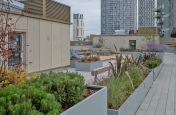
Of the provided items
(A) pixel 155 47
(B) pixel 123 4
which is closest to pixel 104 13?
(B) pixel 123 4

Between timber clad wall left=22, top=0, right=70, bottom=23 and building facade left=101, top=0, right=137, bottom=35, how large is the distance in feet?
233

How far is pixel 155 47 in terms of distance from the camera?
25.7m

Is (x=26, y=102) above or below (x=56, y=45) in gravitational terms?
below

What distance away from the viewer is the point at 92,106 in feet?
13.6

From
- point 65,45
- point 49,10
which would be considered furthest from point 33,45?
point 65,45

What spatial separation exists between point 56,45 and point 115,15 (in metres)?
75.9

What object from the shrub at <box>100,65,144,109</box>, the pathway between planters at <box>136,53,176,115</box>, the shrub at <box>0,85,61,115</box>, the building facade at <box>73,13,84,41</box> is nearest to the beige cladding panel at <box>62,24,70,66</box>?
the pathway between planters at <box>136,53,176,115</box>

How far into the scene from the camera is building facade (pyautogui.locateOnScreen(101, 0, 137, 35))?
8954 cm

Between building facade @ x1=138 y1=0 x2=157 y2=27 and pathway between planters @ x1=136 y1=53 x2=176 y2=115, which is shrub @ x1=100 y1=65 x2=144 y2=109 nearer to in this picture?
pathway between planters @ x1=136 y1=53 x2=176 y2=115

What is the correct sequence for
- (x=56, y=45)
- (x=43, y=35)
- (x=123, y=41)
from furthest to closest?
(x=123, y=41) → (x=56, y=45) → (x=43, y=35)

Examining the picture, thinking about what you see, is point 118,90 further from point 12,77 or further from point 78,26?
point 78,26

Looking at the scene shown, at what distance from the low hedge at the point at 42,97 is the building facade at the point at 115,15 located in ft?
Result: 280

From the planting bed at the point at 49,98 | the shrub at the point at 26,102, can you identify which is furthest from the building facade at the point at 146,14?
the shrub at the point at 26,102

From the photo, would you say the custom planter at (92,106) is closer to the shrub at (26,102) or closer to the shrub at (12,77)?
the shrub at (26,102)
